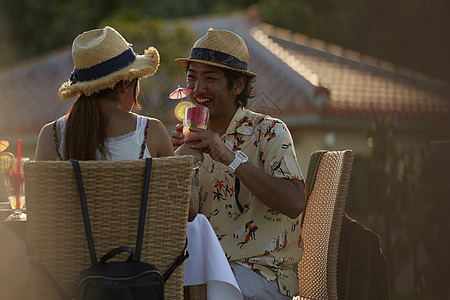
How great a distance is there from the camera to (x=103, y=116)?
2.28 metres

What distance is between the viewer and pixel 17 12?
2422 centimetres

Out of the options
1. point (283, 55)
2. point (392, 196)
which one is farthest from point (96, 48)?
point (283, 55)

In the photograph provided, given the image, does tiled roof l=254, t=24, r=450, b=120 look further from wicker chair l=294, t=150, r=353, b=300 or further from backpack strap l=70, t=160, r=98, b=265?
backpack strap l=70, t=160, r=98, b=265

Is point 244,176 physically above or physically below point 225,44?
below

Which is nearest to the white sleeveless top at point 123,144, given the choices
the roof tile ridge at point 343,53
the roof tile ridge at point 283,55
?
the roof tile ridge at point 283,55

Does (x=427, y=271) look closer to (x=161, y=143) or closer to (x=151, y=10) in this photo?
(x=161, y=143)

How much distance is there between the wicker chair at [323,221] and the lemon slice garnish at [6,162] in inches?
52.6

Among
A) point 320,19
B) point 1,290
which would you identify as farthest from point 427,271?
point 320,19

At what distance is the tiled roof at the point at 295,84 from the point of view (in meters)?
11.0

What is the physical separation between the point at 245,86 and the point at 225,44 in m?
0.22

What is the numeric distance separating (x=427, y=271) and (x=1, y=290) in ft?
9.07

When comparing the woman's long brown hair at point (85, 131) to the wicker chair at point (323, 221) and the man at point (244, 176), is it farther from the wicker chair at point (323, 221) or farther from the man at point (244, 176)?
the wicker chair at point (323, 221)

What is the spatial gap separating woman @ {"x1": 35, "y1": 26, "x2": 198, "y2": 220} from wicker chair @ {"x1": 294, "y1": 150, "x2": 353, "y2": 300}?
0.81 m

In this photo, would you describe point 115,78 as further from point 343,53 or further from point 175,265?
point 343,53
